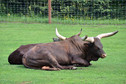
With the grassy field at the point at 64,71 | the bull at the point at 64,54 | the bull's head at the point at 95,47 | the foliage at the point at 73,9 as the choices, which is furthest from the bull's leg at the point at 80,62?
the foliage at the point at 73,9

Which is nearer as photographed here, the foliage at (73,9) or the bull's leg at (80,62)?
the bull's leg at (80,62)

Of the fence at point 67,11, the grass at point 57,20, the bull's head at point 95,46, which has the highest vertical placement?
the bull's head at point 95,46

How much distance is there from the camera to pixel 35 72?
33.3 ft

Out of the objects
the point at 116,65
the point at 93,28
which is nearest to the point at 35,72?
the point at 116,65

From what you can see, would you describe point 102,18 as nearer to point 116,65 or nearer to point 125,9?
point 125,9

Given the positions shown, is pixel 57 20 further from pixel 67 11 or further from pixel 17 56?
pixel 17 56

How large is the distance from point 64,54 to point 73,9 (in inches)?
462

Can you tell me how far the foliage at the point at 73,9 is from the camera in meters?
22.4

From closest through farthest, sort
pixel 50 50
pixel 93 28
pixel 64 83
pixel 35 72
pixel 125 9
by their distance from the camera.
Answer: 1. pixel 64 83
2. pixel 35 72
3. pixel 50 50
4. pixel 93 28
5. pixel 125 9

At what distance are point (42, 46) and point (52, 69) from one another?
0.89 m

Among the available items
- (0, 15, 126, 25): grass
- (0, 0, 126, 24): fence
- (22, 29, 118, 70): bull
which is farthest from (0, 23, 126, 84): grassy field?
(0, 0, 126, 24): fence

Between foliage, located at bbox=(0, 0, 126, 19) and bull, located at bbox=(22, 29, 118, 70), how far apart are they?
1077cm

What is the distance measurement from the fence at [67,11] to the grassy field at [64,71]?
4.70 ft

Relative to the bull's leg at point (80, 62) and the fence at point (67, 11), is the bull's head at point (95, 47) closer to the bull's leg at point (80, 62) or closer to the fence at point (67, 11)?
the bull's leg at point (80, 62)
